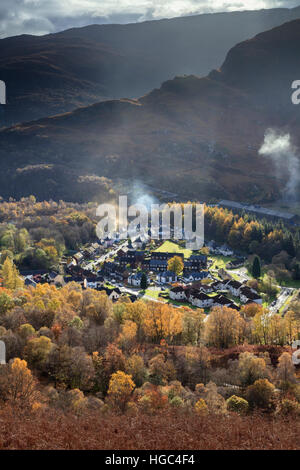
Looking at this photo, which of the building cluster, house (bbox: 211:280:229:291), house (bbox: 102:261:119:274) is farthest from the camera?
house (bbox: 102:261:119:274)

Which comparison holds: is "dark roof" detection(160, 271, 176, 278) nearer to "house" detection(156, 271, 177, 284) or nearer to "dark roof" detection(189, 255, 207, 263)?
"house" detection(156, 271, 177, 284)

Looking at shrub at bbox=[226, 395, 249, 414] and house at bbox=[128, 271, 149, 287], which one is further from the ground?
shrub at bbox=[226, 395, 249, 414]

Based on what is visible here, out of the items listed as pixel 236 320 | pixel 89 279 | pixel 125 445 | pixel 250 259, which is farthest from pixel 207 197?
pixel 125 445

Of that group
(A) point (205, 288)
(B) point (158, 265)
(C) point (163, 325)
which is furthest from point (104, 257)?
(C) point (163, 325)

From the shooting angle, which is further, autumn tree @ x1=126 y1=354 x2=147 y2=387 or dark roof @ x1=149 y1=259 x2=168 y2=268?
dark roof @ x1=149 y1=259 x2=168 y2=268

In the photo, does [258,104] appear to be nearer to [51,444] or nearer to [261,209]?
[261,209]

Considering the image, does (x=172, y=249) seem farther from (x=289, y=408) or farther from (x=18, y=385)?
(x=18, y=385)

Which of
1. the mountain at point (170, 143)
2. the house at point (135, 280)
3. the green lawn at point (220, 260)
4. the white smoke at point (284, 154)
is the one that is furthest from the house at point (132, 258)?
the white smoke at point (284, 154)

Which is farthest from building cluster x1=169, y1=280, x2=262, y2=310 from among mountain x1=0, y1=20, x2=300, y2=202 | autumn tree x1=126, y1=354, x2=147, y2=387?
mountain x1=0, y1=20, x2=300, y2=202
